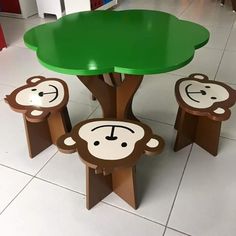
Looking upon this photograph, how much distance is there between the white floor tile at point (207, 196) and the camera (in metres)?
1.13

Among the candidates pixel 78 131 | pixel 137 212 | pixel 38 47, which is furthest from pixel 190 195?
pixel 38 47

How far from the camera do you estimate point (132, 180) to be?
1.13 metres

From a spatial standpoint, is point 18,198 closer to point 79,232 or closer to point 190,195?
point 79,232

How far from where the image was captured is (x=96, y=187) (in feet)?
3.91

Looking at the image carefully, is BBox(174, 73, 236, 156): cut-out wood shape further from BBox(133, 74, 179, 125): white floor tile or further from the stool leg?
BBox(133, 74, 179, 125): white floor tile

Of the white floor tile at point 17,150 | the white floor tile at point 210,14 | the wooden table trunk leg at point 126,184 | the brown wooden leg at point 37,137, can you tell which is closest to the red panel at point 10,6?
the white floor tile at point 210,14

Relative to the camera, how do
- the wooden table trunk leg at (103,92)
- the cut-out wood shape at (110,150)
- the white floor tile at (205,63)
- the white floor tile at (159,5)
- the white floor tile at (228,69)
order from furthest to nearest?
the white floor tile at (159,5) < the white floor tile at (205,63) < the white floor tile at (228,69) < the wooden table trunk leg at (103,92) < the cut-out wood shape at (110,150)

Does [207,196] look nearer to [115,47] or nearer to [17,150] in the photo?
[115,47]

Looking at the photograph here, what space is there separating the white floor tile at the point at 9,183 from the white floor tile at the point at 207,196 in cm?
71

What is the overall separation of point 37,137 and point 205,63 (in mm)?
1540

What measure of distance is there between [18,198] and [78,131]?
44 cm

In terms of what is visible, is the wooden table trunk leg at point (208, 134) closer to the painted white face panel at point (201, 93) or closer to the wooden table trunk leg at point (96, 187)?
the painted white face panel at point (201, 93)

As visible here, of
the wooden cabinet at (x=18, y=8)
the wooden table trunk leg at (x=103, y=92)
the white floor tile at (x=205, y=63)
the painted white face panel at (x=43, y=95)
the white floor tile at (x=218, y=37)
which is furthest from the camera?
the wooden cabinet at (x=18, y=8)

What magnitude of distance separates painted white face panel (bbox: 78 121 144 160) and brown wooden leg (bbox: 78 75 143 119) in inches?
6.8
